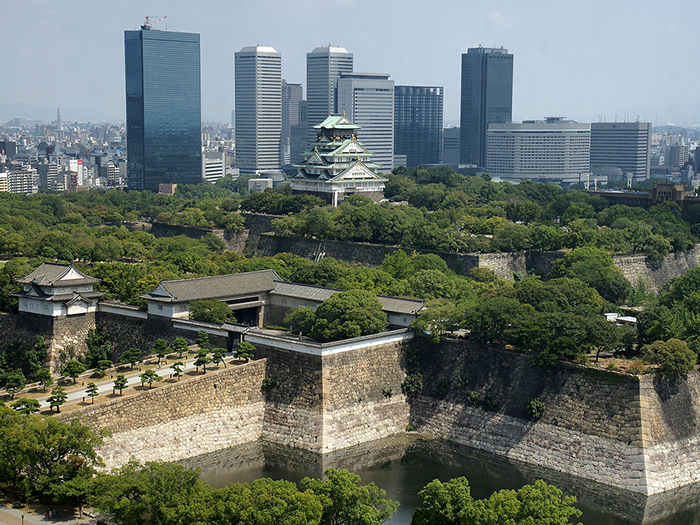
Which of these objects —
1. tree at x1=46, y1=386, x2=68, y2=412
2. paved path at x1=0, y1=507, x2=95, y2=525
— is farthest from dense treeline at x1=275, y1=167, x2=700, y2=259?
paved path at x1=0, y1=507, x2=95, y2=525

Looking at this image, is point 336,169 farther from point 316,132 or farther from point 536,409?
point 316,132

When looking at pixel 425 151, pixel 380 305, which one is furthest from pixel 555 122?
pixel 380 305

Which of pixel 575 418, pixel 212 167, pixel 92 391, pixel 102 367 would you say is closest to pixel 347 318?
pixel 102 367

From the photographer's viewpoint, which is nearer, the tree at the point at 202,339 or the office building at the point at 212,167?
the tree at the point at 202,339

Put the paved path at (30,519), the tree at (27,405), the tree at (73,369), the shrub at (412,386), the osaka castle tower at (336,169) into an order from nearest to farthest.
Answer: the paved path at (30,519) < the tree at (27,405) < the tree at (73,369) < the shrub at (412,386) < the osaka castle tower at (336,169)

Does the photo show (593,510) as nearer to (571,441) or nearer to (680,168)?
(571,441)

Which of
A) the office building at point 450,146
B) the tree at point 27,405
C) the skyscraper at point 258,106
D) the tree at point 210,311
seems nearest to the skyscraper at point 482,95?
the office building at point 450,146

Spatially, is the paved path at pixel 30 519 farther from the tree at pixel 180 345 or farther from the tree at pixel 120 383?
the tree at pixel 180 345
